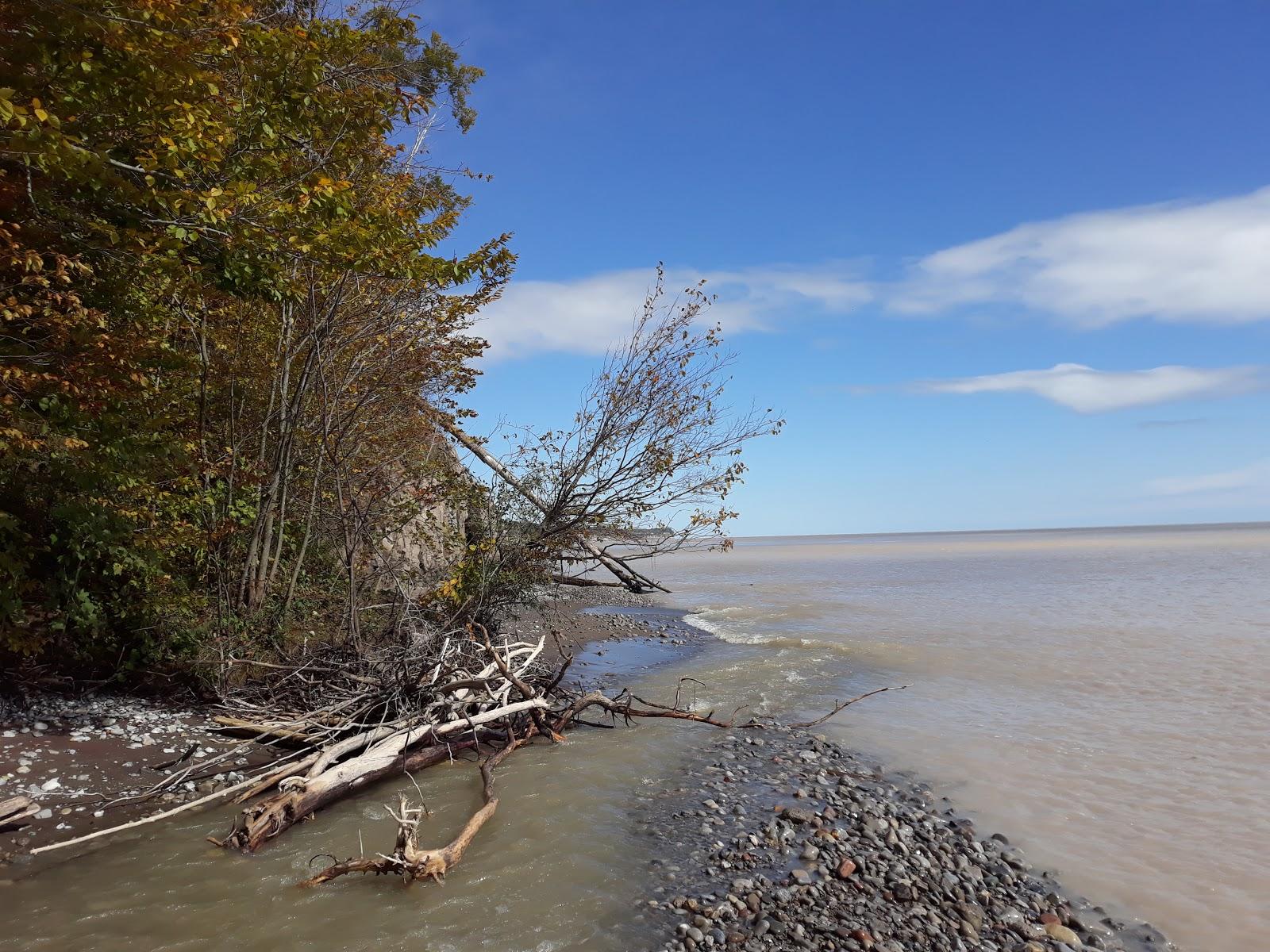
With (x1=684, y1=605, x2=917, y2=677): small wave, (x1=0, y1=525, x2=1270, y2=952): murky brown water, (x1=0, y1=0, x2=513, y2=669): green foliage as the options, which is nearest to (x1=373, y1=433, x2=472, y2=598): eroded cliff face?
(x1=0, y1=0, x2=513, y2=669): green foliage

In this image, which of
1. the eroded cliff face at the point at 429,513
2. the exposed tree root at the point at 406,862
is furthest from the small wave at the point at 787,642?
the exposed tree root at the point at 406,862

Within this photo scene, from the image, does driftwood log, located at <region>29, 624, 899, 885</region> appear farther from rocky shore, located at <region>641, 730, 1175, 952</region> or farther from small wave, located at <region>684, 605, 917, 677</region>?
small wave, located at <region>684, 605, 917, 677</region>

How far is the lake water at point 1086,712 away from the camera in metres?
6.84

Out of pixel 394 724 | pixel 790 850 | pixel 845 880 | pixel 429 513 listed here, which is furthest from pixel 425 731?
pixel 429 513

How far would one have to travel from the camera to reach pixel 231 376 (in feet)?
34.6

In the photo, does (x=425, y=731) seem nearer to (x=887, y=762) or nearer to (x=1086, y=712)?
(x=887, y=762)

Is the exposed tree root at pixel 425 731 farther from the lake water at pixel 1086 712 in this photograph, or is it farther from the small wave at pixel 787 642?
the small wave at pixel 787 642

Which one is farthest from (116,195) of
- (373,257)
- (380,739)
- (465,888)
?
(465,888)

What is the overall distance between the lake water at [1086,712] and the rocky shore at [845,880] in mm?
677

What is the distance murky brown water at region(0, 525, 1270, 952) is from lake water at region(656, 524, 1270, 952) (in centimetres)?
5

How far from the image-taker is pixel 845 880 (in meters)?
6.12

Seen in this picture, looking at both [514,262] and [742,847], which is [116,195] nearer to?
[514,262]

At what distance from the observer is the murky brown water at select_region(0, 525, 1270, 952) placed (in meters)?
5.59

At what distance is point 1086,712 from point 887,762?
4.67 meters
